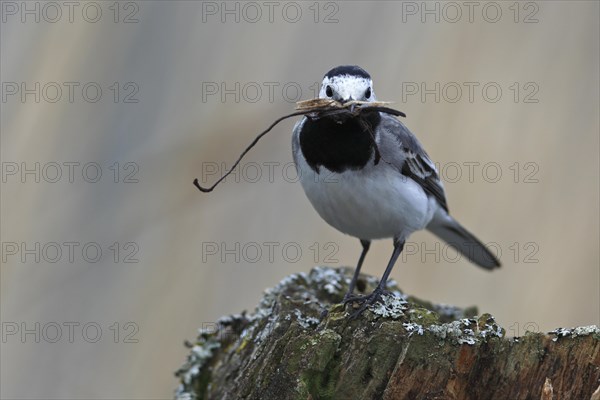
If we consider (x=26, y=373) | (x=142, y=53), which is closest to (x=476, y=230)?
(x=142, y=53)

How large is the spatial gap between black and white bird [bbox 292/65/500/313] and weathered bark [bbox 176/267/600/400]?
0.45 m

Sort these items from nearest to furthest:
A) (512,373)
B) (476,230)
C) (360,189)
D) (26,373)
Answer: (512,373)
(360,189)
(26,373)
(476,230)

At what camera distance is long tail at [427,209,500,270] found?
4.99 m

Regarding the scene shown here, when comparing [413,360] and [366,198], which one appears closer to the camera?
[413,360]

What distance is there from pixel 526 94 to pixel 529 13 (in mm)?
449

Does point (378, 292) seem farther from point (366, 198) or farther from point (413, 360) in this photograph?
point (413, 360)

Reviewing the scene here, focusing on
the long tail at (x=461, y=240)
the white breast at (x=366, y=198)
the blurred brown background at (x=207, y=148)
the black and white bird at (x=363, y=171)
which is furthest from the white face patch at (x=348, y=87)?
the long tail at (x=461, y=240)

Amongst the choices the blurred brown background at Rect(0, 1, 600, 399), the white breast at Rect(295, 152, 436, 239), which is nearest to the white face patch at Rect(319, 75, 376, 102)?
the white breast at Rect(295, 152, 436, 239)

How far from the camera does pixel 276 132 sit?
4938 millimetres

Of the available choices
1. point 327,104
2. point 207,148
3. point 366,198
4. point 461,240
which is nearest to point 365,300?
point 366,198

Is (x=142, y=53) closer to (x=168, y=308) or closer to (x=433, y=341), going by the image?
(x=168, y=308)

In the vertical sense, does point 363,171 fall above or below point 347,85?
below

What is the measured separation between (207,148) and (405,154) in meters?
1.08

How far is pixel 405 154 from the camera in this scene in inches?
169
